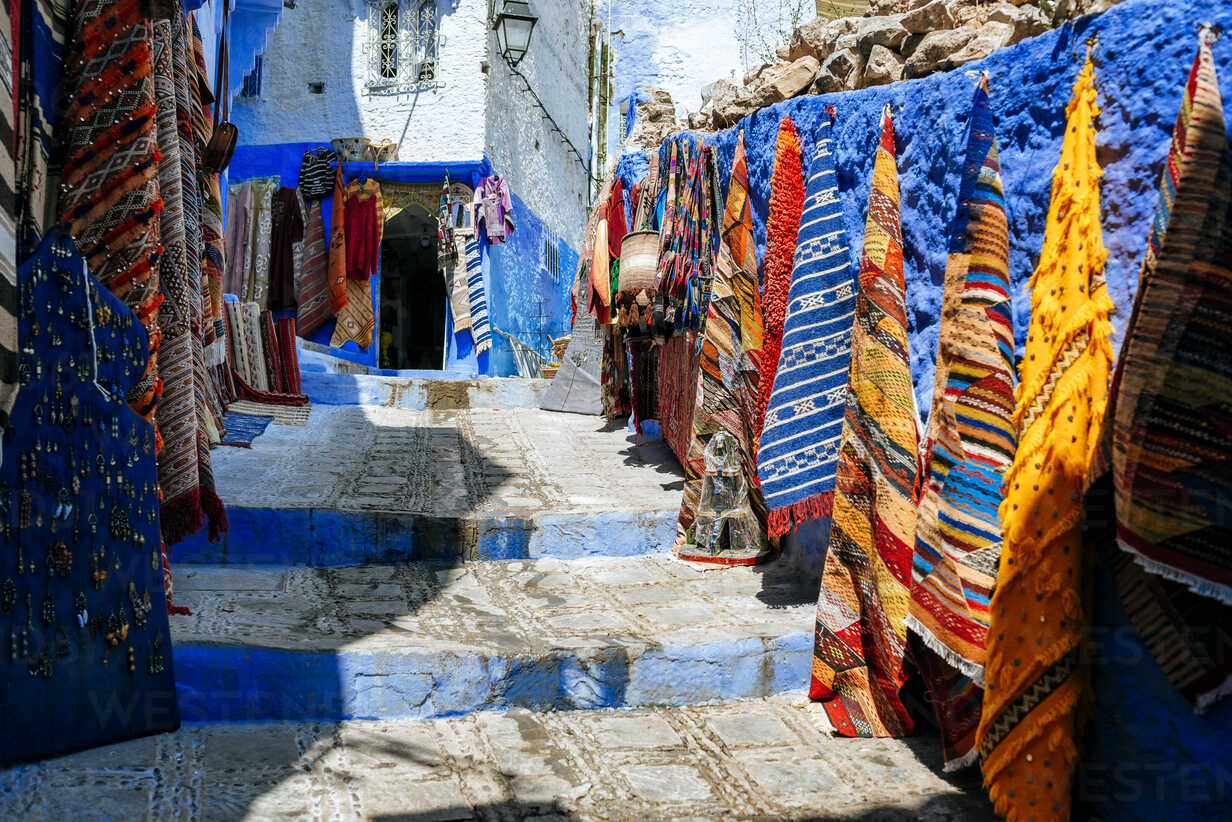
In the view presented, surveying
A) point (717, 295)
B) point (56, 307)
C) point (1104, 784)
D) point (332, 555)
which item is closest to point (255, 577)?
point (332, 555)

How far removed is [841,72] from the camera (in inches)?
146

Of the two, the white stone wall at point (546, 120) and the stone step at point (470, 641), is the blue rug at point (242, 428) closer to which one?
the stone step at point (470, 641)

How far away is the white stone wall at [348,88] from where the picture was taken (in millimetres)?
13094

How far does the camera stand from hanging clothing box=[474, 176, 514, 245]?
13.0 meters

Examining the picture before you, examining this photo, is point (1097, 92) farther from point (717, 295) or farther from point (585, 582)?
point (585, 582)

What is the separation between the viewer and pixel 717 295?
423 cm

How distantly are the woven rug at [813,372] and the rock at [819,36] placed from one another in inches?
33.5

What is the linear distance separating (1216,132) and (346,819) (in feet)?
8.20

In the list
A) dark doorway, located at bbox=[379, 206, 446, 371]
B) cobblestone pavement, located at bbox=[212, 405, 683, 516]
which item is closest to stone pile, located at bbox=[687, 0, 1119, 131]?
cobblestone pavement, located at bbox=[212, 405, 683, 516]

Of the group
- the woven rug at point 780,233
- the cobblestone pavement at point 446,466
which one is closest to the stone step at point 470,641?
the cobblestone pavement at point 446,466

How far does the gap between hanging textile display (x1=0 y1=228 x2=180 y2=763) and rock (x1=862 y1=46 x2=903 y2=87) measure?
9.00 feet

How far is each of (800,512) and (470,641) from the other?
1295 mm

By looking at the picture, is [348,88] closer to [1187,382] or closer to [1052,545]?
[1052,545]

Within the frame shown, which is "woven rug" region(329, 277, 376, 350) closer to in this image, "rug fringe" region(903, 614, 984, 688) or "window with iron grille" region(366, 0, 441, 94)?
"window with iron grille" region(366, 0, 441, 94)
